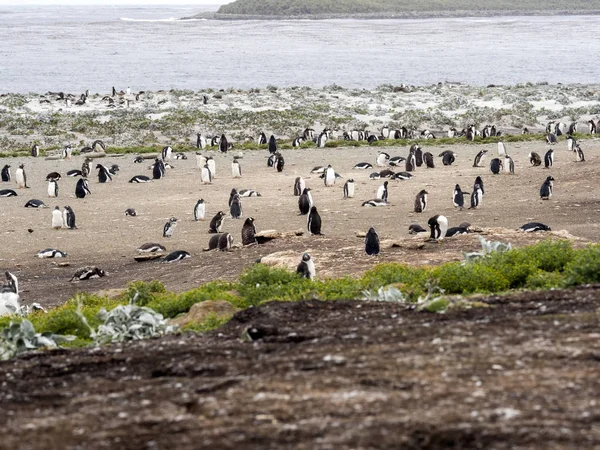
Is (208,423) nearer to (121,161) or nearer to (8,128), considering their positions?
(121,161)

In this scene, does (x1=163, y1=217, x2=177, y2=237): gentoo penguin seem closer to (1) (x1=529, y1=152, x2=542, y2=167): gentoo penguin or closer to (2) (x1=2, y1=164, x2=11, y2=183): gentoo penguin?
(2) (x1=2, y1=164, x2=11, y2=183): gentoo penguin

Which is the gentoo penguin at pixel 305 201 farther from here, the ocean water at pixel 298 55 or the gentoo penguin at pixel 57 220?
the ocean water at pixel 298 55

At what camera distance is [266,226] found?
64.5ft

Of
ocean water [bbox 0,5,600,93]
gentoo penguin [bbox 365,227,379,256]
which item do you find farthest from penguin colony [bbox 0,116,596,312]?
ocean water [bbox 0,5,600,93]

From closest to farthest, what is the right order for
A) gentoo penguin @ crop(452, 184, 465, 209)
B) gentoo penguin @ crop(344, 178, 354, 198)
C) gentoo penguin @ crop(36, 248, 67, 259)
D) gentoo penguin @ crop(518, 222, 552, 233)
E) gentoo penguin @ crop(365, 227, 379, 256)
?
gentoo penguin @ crop(365, 227, 379, 256) < gentoo penguin @ crop(518, 222, 552, 233) < gentoo penguin @ crop(36, 248, 67, 259) < gentoo penguin @ crop(452, 184, 465, 209) < gentoo penguin @ crop(344, 178, 354, 198)

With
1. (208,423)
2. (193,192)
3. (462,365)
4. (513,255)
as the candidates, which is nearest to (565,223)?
(513,255)

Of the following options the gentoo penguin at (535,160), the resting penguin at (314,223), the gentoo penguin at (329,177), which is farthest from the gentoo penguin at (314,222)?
the gentoo penguin at (535,160)

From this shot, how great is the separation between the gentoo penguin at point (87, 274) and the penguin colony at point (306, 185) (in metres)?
0.02

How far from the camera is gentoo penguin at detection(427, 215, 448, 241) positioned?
616 inches

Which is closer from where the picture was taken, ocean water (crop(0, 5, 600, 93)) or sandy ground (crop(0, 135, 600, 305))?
sandy ground (crop(0, 135, 600, 305))

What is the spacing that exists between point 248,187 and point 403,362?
772 inches

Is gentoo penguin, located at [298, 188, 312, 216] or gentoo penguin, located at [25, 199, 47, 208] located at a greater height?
gentoo penguin, located at [298, 188, 312, 216]

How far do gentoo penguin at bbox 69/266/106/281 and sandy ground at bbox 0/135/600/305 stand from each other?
20cm

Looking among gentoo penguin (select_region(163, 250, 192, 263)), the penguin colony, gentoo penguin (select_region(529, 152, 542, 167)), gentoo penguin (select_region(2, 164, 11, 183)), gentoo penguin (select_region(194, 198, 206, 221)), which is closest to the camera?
gentoo penguin (select_region(163, 250, 192, 263))
